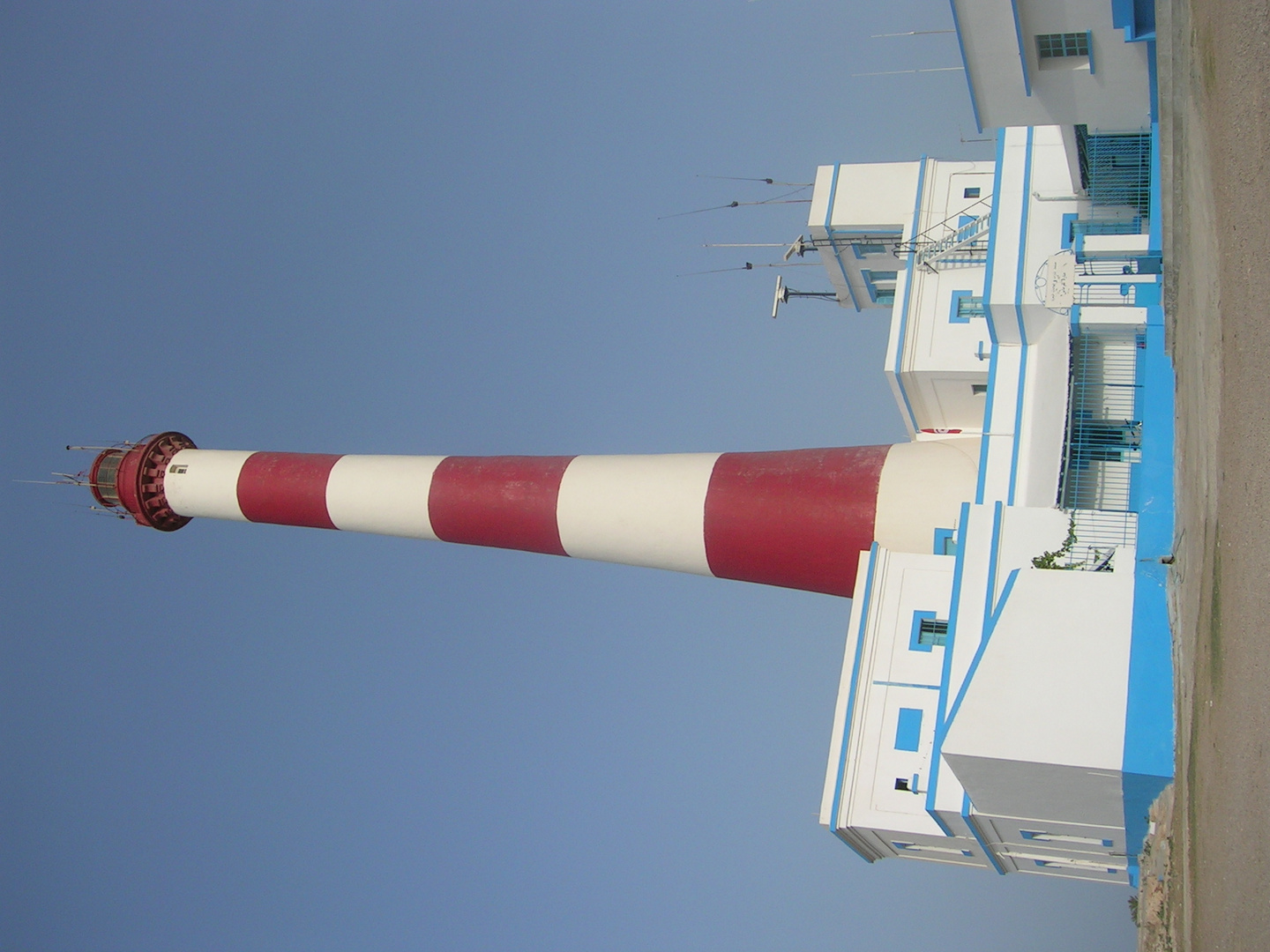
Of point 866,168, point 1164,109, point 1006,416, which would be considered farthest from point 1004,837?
point 866,168

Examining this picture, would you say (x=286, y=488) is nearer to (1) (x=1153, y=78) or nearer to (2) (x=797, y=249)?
(2) (x=797, y=249)

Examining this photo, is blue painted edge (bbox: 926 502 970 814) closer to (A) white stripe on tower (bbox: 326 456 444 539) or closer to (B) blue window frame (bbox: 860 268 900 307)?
(B) blue window frame (bbox: 860 268 900 307)

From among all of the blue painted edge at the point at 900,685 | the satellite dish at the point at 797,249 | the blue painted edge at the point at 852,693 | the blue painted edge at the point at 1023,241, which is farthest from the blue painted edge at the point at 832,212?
the blue painted edge at the point at 900,685

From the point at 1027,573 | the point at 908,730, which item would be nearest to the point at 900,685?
the point at 908,730

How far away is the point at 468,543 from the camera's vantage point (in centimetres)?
2608

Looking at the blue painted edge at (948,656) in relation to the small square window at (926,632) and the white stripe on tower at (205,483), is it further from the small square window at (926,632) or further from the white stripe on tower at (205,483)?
the white stripe on tower at (205,483)

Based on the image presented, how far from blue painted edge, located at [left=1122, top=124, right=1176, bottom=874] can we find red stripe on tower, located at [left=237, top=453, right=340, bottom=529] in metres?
18.7

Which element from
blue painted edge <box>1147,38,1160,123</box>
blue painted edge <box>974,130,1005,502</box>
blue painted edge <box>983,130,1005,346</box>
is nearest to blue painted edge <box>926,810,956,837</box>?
blue painted edge <box>974,130,1005,502</box>

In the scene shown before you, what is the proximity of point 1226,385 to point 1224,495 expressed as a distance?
3.98ft

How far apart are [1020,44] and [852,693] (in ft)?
38.0

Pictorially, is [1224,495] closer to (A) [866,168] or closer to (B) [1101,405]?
(B) [1101,405]

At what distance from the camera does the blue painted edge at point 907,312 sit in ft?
85.2

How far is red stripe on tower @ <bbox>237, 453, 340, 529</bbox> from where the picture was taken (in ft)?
91.2

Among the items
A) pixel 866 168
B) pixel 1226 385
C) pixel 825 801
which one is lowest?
pixel 825 801
